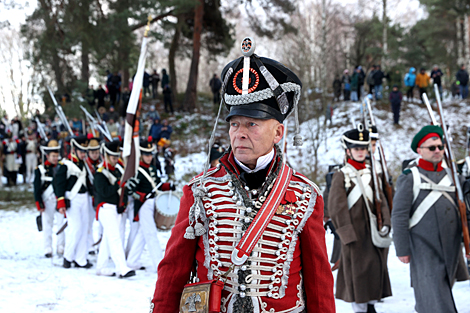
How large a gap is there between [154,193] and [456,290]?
4.92 m

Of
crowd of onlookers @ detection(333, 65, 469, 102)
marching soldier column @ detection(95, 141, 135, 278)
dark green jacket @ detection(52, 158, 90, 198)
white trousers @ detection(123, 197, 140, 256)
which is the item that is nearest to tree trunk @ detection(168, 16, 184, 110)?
crowd of onlookers @ detection(333, 65, 469, 102)

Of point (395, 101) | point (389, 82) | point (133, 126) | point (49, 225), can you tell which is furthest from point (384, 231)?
point (389, 82)

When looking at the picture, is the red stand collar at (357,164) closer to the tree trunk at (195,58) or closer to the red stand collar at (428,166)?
the red stand collar at (428,166)

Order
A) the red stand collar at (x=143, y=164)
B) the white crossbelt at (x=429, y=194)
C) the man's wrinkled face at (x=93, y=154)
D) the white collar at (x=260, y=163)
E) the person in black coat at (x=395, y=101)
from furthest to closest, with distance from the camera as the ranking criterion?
the person in black coat at (x=395, y=101) → the man's wrinkled face at (x=93, y=154) → the red stand collar at (x=143, y=164) → the white crossbelt at (x=429, y=194) → the white collar at (x=260, y=163)

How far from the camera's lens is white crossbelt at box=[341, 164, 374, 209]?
239 inches

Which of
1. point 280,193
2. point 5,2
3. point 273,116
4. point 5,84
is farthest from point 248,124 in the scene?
point 5,84

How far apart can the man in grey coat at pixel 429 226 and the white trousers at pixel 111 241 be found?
442 centimetres

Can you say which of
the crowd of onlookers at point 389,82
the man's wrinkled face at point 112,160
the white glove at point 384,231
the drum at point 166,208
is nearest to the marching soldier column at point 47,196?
the man's wrinkled face at point 112,160

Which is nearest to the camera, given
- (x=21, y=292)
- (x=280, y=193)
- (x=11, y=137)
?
(x=280, y=193)

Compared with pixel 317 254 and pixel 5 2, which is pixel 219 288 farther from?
pixel 5 2

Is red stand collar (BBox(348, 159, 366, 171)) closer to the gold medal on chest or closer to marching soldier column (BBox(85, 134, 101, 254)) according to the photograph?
the gold medal on chest

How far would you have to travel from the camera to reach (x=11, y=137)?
2094cm

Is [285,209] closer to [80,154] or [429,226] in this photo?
[429,226]

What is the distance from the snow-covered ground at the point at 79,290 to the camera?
606 centimetres
